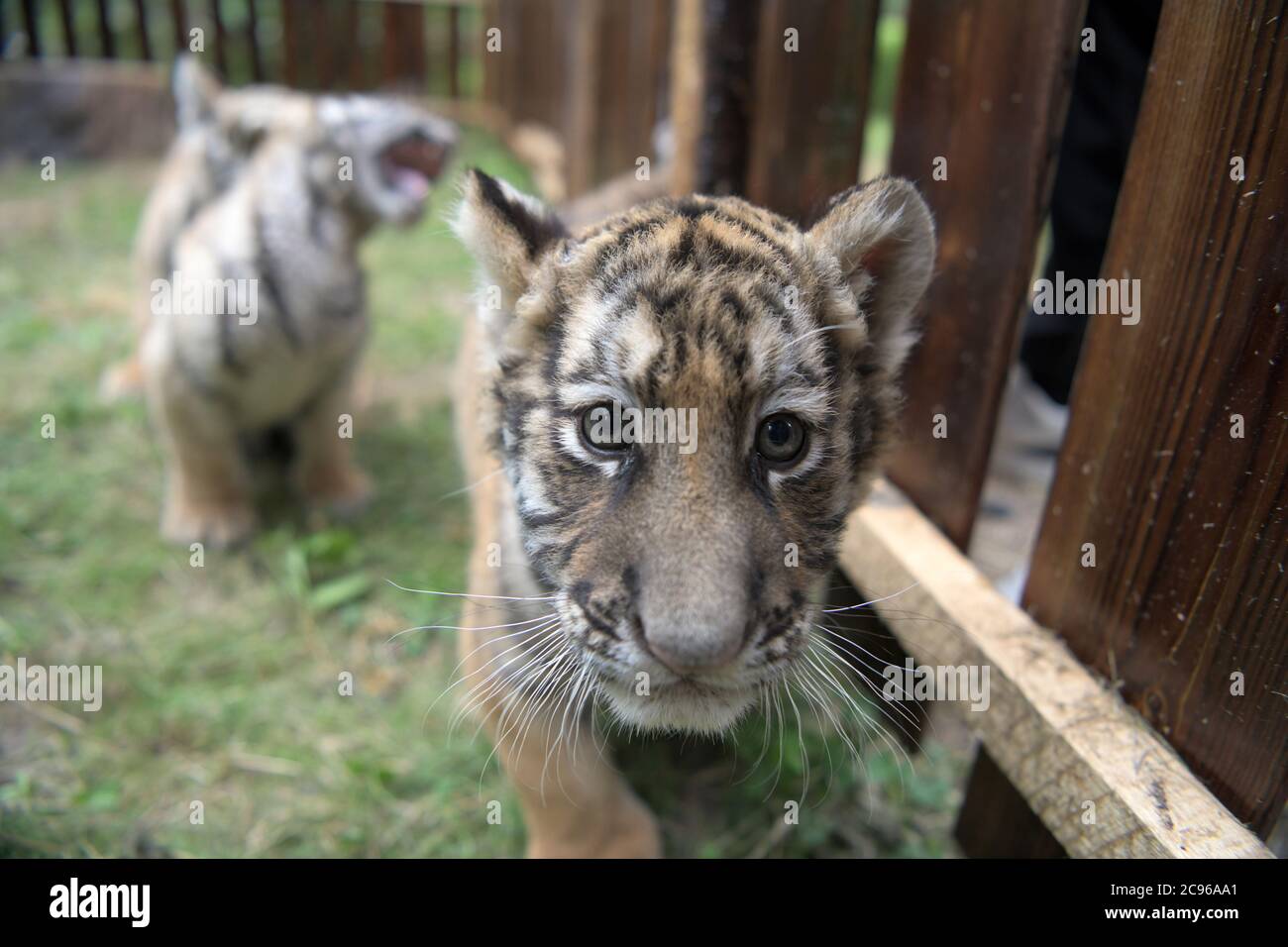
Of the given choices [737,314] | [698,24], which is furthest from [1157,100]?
[698,24]

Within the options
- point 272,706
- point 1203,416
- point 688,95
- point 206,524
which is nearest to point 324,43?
point 688,95

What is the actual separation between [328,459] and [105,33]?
9697 mm

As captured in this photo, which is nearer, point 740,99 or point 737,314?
point 737,314

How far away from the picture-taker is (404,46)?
12.7 meters

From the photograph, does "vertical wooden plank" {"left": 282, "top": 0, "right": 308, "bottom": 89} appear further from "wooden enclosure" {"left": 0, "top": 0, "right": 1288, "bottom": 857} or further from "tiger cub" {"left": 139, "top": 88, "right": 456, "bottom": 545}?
"wooden enclosure" {"left": 0, "top": 0, "right": 1288, "bottom": 857}

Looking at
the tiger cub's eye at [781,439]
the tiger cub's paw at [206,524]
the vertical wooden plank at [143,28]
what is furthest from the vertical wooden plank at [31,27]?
the tiger cub's eye at [781,439]

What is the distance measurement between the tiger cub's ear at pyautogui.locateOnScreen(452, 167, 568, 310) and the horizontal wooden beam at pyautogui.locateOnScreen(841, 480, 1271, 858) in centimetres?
169

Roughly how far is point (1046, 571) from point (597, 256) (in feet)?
5.81

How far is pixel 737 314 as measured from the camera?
225 centimetres

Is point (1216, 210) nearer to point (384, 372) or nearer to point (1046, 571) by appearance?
point (1046, 571)

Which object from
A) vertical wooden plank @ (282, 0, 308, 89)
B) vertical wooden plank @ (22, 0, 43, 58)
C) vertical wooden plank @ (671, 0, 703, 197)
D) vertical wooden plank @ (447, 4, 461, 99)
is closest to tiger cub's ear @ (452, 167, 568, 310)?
vertical wooden plank @ (671, 0, 703, 197)

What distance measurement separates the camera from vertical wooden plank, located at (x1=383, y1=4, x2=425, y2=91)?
12.5 m

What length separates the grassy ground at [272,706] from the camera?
3.34m
